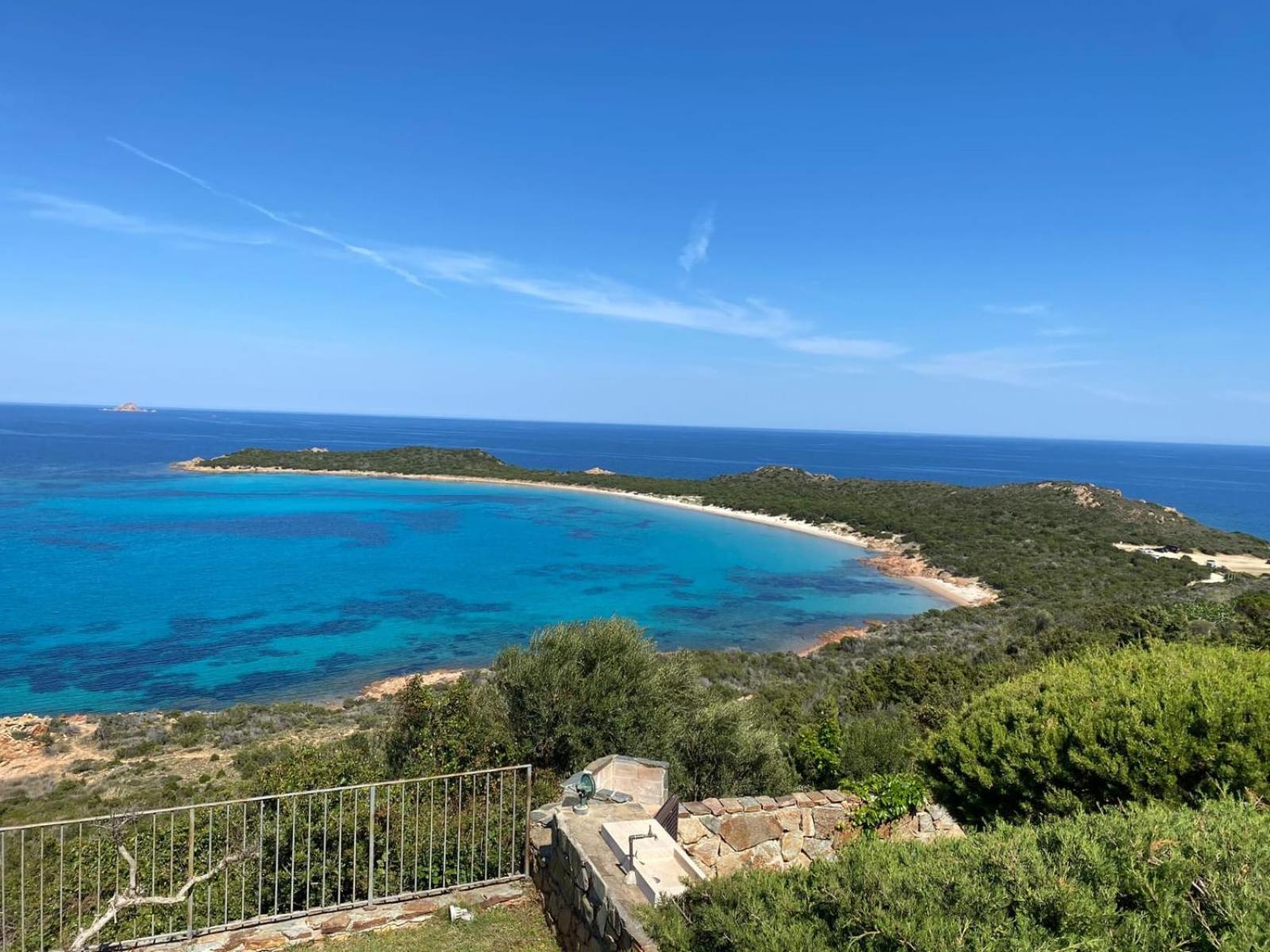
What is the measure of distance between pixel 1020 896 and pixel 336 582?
41948 millimetres

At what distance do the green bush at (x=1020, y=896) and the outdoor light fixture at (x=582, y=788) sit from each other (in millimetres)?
2710

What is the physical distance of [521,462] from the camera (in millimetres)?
141375

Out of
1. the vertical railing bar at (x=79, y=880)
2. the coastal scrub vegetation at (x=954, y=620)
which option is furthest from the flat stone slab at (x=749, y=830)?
the vertical railing bar at (x=79, y=880)

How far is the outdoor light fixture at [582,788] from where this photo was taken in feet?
23.8

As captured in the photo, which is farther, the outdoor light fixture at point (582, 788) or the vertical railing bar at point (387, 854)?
the outdoor light fixture at point (582, 788)

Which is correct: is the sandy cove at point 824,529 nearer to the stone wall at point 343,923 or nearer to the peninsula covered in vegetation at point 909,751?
the peninsula covered in vegetation at point 909,751

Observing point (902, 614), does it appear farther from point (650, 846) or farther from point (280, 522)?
point (280, 522)

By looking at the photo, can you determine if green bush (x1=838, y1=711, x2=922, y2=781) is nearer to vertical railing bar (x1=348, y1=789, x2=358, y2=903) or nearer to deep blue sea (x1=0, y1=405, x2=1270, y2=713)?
vertical railing bar (x1=348, y1=789, x2=358, y2=903)

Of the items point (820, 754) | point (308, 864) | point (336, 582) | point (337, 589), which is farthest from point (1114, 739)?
point (336, 582)

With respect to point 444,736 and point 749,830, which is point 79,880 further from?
point 749,830

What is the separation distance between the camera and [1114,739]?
710 cm

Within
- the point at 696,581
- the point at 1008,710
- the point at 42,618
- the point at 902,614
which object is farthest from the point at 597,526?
the point at 1008,710

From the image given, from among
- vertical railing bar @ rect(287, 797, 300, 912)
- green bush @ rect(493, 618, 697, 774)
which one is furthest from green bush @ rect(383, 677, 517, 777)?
vertical railing bar @ rect(287, 797, 300, 912)

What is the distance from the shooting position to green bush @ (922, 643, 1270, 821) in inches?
266
